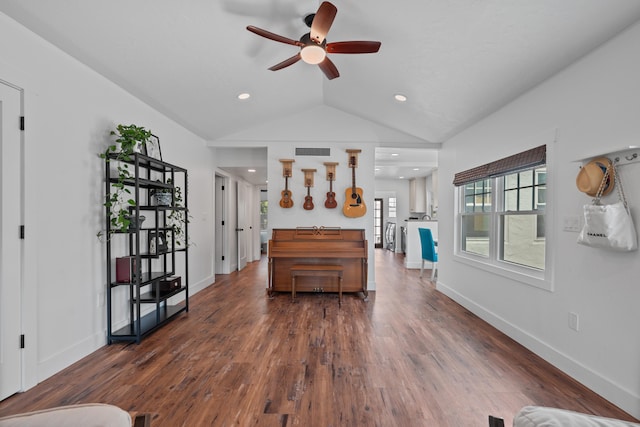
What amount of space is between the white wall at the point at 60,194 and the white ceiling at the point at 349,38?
0.62 feet

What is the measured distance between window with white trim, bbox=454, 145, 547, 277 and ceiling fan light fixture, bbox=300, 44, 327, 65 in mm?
1970

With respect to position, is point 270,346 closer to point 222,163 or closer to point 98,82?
point 98,82

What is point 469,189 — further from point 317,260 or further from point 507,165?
point 317,260

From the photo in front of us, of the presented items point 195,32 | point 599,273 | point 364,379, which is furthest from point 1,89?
point 599,273

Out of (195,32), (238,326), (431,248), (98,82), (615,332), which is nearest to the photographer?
(615,332)

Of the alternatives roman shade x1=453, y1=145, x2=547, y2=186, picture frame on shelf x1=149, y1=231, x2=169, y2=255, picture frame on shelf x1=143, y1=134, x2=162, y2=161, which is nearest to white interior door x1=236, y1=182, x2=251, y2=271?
picture frame on shelf x1=149, y1=231, x2=169, y2=255

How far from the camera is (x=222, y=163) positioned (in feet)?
17.7

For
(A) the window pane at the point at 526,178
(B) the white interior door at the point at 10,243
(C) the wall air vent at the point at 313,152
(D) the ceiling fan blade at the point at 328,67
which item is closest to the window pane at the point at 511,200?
(A) the window pane at the point at 526,178

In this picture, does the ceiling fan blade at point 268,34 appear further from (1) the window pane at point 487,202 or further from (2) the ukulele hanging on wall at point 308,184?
(1) the window pane at point 487,202

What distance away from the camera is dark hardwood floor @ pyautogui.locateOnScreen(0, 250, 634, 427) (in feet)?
5.92

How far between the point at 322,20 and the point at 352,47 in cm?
35

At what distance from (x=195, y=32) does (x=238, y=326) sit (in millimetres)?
2754

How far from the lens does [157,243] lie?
3078mm

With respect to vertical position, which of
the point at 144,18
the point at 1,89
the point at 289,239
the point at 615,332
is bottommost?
the point at 615,332
